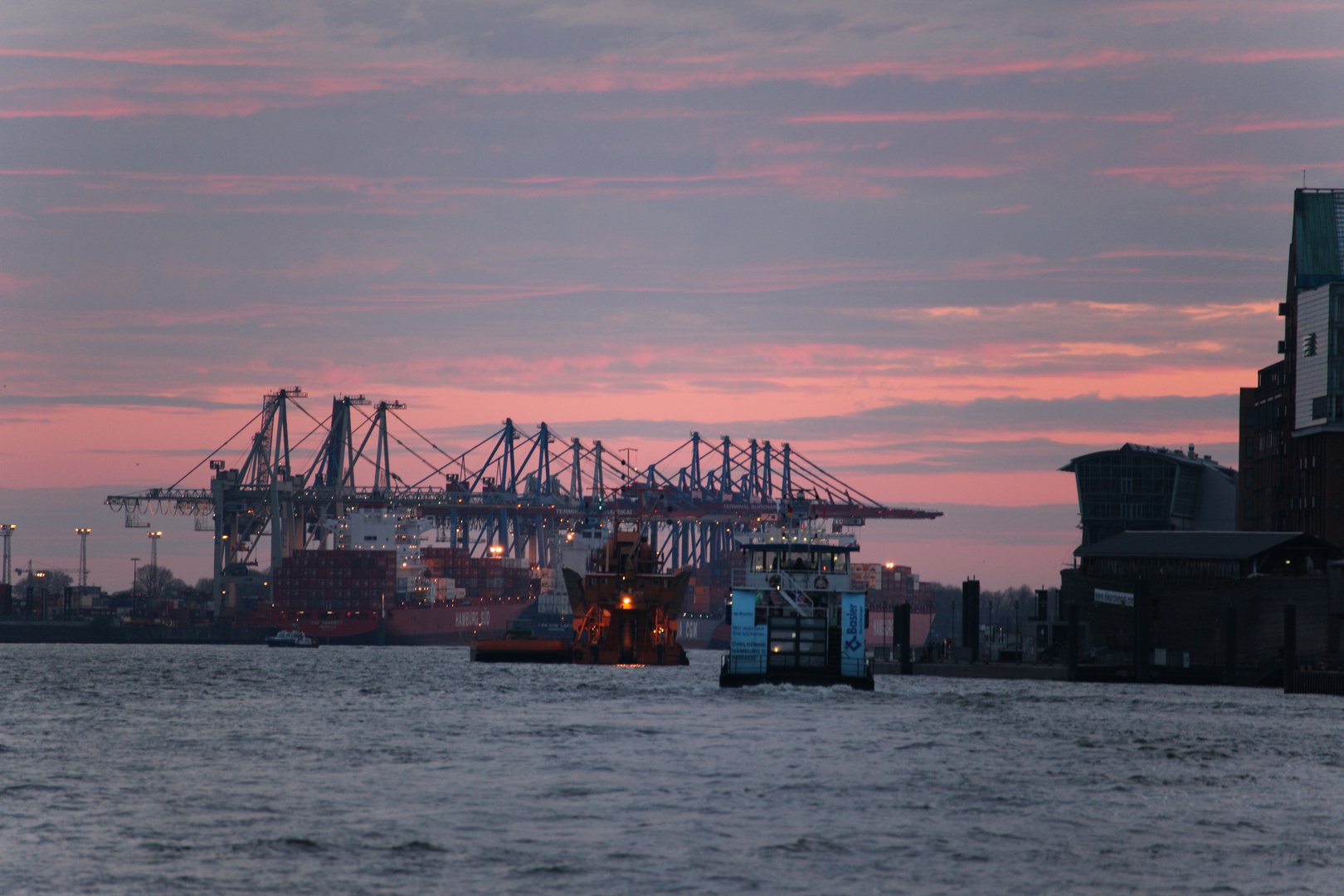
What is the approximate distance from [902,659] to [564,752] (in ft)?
225

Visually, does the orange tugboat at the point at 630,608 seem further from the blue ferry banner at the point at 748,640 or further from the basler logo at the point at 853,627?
the basler logo at the point at 853,627

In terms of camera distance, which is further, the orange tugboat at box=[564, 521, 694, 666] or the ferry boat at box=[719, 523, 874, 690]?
the orange tugboat at box=[564, 521, 694, 666]

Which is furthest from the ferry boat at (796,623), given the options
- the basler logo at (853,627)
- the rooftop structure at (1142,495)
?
the rooftop structure at (1142,495)

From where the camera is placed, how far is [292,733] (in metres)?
56.8

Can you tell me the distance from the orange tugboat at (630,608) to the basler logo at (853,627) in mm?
51001

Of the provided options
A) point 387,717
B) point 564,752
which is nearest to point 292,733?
point 387,717

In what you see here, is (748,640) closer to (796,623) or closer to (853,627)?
(796,623)

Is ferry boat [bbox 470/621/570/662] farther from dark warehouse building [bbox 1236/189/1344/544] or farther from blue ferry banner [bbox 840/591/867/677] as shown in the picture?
blue ferry banner [bbox 840/591/867/677]

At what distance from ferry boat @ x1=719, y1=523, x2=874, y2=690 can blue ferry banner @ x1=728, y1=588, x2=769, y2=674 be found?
0.04m

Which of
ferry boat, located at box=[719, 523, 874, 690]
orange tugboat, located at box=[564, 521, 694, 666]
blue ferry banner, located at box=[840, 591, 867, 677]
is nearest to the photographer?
blue ferry banner, located at box=[840, 591, 867, 677]

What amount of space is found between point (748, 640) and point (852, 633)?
4629 millimetres

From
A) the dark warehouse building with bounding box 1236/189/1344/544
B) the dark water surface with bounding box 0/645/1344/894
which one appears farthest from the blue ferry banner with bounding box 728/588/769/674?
the dark warehouse building with bounding box 1236/189/1344/544

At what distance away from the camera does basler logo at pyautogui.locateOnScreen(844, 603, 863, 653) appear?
66.7 meters

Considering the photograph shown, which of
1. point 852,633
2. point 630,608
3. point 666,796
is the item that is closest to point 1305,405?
point 630,608
